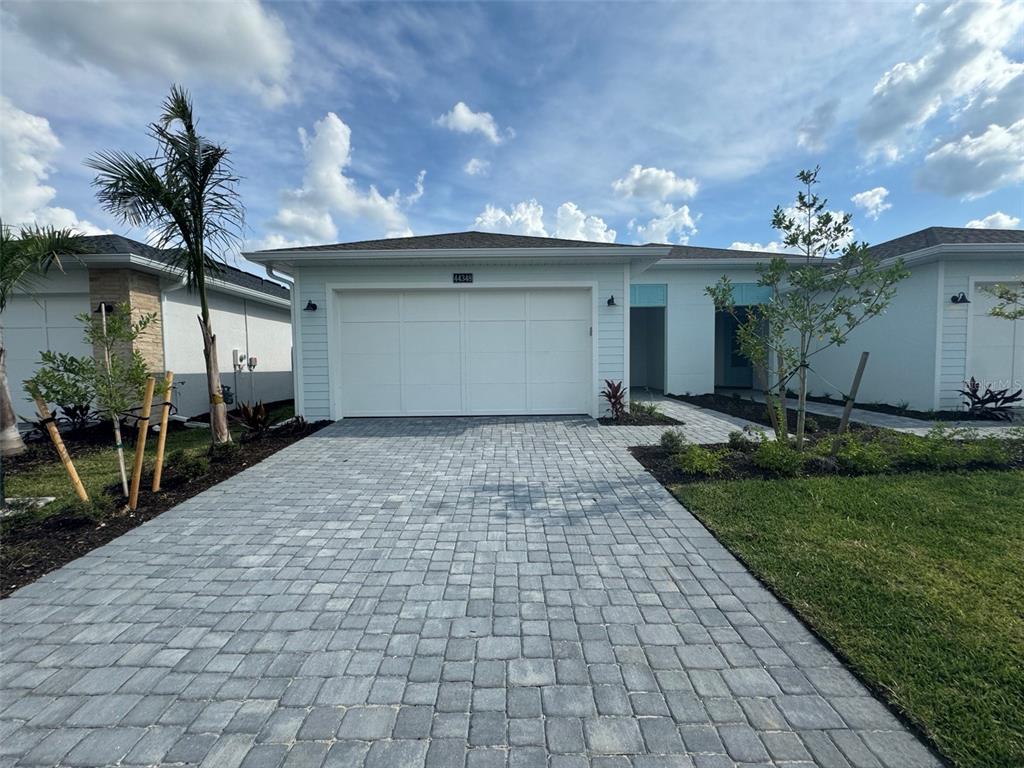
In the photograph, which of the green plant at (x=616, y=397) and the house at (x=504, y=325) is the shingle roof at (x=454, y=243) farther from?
the green plant at (x=616, y=397)

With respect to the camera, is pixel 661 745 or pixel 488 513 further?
pixel 488 513

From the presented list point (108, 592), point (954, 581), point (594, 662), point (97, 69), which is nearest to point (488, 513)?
point (594, 662)

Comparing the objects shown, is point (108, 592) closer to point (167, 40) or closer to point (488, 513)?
point (488, 513)

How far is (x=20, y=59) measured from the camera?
4.84 metres

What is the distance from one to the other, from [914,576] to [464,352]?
719 cm

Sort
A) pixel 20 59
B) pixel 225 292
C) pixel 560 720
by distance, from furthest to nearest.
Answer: pixel 225 292, pixel 20 59, pixel 560 720

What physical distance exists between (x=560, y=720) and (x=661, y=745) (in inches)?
15.0

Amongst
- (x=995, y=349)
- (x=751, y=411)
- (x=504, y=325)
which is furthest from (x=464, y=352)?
(x=995, y=349)

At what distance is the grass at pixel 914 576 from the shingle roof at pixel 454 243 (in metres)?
5.39

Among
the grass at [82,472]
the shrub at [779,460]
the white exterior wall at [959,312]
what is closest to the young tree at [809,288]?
the shrub at [779,460]

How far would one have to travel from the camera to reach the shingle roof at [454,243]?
8242mm

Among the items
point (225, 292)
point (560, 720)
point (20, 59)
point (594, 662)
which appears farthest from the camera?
point (225, 292)

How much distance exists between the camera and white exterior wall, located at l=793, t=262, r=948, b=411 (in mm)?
8984

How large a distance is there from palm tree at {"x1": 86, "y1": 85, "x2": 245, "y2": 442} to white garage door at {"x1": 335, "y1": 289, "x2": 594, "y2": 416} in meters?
2.70
